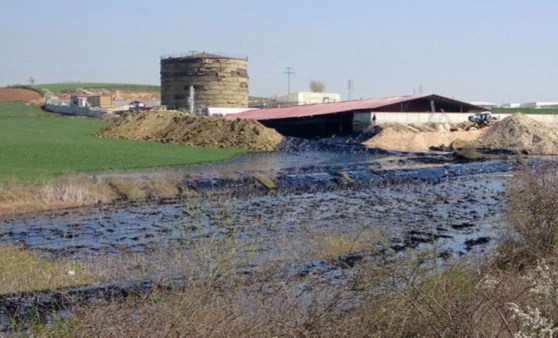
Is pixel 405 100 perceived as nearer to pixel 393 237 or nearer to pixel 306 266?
pixel 393 237

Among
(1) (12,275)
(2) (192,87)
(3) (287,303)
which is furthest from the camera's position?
(2) (192,87)

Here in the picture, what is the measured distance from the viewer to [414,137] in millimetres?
38938

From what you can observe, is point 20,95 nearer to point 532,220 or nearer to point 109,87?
point 109,87

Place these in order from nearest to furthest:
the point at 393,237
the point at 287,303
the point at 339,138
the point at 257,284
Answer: the point at 287,303, the point at 257,284, the point at 393,237, the point at 339,138

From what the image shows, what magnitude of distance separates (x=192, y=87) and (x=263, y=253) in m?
58.4

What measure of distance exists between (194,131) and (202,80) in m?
31.9

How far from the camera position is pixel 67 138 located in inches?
1567

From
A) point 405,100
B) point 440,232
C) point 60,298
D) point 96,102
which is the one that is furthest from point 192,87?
point 60,298

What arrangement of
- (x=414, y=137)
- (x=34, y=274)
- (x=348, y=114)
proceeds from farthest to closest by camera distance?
(x=348, y=114)
(x=414, y=137)
(x=34, y=274)

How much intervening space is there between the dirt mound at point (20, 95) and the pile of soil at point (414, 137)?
5386cm

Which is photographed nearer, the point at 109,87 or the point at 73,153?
the point at 73,153

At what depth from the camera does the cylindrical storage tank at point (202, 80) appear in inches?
2817

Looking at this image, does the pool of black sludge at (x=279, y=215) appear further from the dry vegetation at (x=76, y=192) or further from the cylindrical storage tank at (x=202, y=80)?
the cylindrical storage tank at (x=202, y=80)

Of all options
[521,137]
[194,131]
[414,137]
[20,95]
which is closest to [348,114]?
[414,137]
